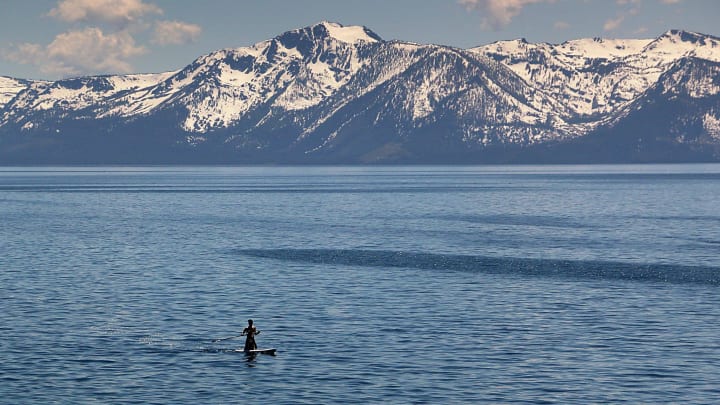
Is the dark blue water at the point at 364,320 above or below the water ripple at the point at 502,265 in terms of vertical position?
above

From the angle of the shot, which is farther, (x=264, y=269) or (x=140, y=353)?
(x=264, y=269)

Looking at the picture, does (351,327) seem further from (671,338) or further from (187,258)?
(187,258)

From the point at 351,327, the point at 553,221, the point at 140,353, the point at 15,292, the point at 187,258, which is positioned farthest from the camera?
the point at 553,221

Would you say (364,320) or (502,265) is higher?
(364,320)

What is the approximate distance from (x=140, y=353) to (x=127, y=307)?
18.7m

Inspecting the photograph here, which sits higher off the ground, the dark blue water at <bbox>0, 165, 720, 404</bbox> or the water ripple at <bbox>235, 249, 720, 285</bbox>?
the dark blue water at <bbox>0, 165, 720, 404</bbox>

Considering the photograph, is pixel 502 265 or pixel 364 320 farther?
pixel 502 265

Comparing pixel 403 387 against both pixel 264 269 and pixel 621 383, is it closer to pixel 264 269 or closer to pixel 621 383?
pixel 621 383

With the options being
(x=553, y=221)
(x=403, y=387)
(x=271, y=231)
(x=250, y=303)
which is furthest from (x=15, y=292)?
(x=553, y=221)

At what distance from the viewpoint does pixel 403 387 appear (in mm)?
54406

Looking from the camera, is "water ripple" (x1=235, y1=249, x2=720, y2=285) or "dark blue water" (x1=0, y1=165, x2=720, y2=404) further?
"water ripple" (x1=235, y1=249, x2=720, y2=285)

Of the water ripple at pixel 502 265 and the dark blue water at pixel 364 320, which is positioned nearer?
the dark blue water at pixel 364 320

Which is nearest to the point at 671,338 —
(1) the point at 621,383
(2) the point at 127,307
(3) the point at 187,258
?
(1) the point at 621,383

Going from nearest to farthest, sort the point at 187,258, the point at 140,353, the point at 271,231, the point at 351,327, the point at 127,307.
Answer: the point at 140,353 < the point at 351,327 < the point at 127,307 < the point at 187,258 < the point at 271,231
